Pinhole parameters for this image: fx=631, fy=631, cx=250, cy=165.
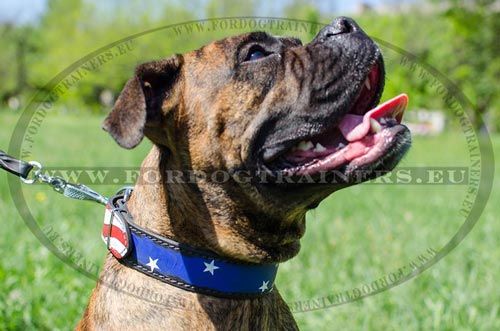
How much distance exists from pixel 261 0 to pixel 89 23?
17.3 metres

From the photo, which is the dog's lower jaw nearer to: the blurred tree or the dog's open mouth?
the dog's open mouth

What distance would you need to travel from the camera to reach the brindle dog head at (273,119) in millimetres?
2588

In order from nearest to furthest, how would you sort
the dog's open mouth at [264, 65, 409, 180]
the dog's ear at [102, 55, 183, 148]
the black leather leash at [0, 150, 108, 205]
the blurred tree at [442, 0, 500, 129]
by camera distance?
1. the dog's ear at [102, 55, 183, 148]
2. the dog's open mouth at [264, 65, 409, 180]
3. the black leather leash at [0, 150, 108, 205]
4. the blurred tree at [442, 0, 500, 129]

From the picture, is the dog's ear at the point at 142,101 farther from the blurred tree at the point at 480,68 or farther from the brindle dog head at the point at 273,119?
the blurred tree at the point at 480,68

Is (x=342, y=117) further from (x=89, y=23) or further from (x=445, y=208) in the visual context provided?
(x=89, y=23)

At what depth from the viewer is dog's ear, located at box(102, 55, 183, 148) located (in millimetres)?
2449

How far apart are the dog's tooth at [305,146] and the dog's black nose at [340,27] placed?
0.45 m

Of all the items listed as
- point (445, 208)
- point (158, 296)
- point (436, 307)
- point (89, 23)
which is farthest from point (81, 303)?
point (89, 23)

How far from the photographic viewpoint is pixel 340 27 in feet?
8.75

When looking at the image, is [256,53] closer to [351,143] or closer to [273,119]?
[273,119]

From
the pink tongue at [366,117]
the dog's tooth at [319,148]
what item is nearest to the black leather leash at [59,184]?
the dog's tooth at [319,148]

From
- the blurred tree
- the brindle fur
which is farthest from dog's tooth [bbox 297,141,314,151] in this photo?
the blurred tree

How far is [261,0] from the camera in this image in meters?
24.5

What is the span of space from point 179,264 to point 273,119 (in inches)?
27.8
